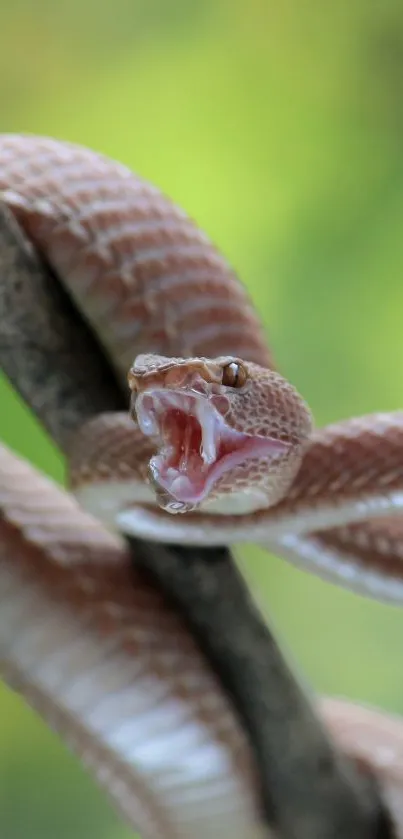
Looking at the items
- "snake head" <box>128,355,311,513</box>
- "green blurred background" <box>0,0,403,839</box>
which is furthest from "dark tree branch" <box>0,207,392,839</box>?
"green blurred background" <box>0,0,403,839</box>

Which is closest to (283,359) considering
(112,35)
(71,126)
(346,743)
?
(71,126)

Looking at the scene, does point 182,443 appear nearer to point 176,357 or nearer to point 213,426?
point 213,426

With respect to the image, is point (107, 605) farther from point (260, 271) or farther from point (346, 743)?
point (260, 271)

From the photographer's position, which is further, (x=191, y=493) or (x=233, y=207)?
(x=233, y=207)

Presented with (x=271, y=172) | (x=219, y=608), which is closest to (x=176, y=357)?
(x=219, y=608)

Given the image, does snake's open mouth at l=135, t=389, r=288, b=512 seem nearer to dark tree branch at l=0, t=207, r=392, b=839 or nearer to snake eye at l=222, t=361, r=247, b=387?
snake eye at l=222, t=361, r=247, b=387

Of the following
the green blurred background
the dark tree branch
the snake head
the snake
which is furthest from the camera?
the green blurred background

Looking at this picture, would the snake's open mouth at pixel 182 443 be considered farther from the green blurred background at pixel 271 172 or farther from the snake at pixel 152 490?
the green blurred background at pixel 271 172
